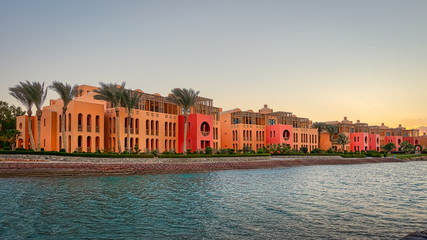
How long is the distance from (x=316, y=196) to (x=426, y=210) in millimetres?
6580

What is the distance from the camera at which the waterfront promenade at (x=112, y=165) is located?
32472 mm

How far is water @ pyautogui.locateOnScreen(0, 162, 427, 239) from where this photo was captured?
1280 cm

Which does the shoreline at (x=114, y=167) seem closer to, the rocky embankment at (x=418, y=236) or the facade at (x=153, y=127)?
the facade at (x=153, y=127)

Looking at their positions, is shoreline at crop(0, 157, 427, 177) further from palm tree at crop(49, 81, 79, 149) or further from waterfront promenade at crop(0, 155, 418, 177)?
palm tree at crop(49, 81, 79, 149)

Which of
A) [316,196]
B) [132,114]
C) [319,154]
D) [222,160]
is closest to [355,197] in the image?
[316,196]

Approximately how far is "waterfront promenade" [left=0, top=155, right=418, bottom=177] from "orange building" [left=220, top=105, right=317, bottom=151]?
20265 millimetres

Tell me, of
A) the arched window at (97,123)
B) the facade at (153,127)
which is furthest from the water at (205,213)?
the arched window at (97,123)

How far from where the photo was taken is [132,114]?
2063 inches

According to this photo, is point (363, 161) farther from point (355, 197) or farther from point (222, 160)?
point (355, 197)

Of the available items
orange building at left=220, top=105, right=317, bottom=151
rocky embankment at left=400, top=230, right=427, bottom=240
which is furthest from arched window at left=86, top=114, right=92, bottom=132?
rocky embankment at left=400, top=230, right=427, bottom=240

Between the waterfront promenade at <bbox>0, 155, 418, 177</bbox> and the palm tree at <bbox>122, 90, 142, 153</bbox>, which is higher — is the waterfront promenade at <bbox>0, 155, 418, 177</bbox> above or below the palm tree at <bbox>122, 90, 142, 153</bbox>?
below

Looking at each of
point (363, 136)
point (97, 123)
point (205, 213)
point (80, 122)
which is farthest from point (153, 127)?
point (363, 136)

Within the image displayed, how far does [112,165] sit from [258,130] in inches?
1920

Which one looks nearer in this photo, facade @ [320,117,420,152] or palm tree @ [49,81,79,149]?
palm tree @ [49,81,79,149]
